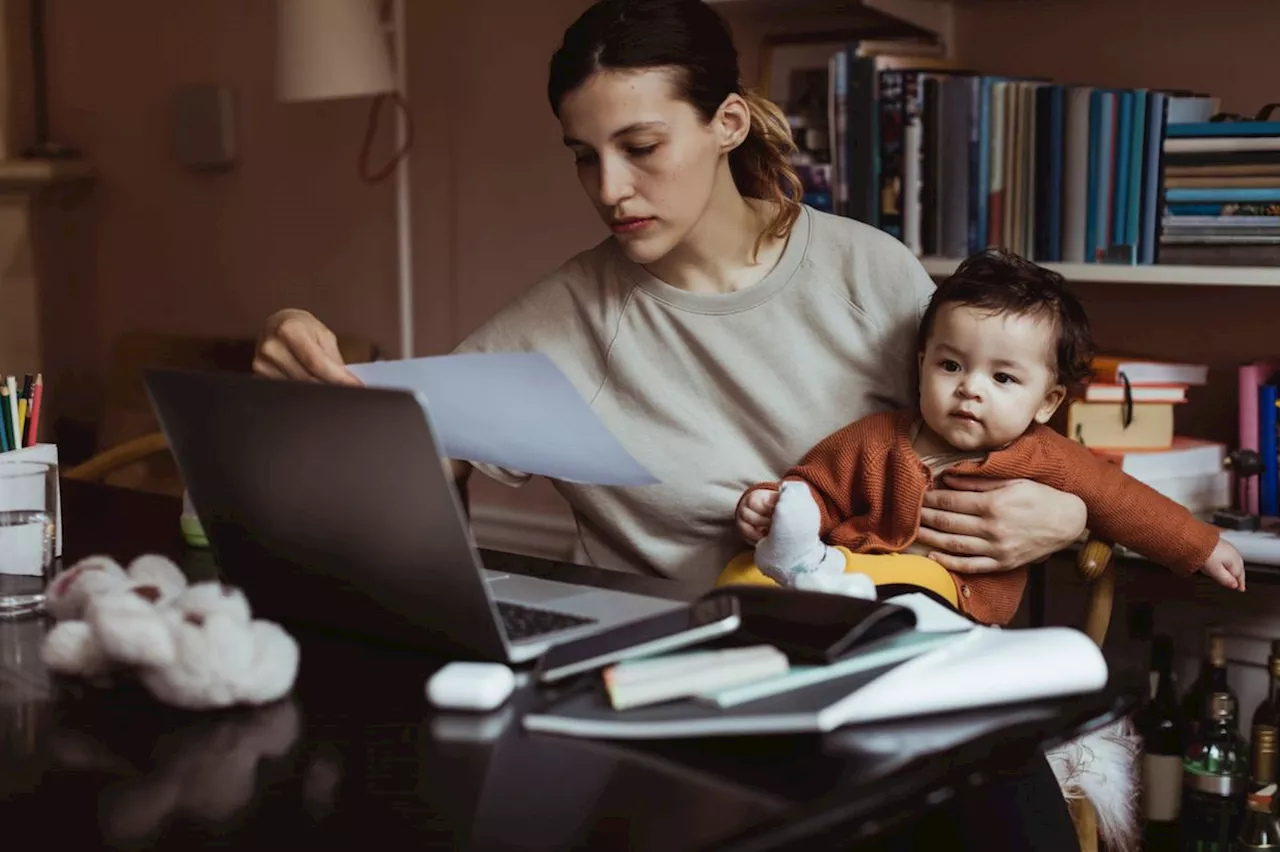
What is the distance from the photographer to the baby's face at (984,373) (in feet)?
5.63

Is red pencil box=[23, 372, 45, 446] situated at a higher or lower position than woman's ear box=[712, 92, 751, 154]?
lower

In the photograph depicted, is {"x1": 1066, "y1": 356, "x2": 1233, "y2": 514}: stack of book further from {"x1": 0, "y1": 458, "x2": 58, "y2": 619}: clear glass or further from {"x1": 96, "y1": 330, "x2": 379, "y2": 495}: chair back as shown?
{"x1": 96, "y1": 330, "x2": 379, "y2": 495}: chair back

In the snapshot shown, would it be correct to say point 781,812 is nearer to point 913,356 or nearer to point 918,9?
point 913,356

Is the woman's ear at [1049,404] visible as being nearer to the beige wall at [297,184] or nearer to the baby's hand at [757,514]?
the baby's hand at [757,514]

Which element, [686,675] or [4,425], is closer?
[686,675]

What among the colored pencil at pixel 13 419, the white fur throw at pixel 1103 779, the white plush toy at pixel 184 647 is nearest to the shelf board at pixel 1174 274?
the white fur throw at pixel 1103 779

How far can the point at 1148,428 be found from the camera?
2.25m

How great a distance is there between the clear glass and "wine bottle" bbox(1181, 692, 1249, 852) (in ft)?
5.60

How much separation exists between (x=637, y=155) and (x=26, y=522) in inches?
30.0

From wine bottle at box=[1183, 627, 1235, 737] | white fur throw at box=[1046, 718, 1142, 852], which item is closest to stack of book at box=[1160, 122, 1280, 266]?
wine bottle at box=[1183, 627, 1235, 737]

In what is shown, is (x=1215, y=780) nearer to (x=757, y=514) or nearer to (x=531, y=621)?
(x=757, y=514)

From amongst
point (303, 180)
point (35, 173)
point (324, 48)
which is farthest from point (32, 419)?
point (35, 173)

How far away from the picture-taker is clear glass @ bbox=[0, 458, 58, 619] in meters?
1.30

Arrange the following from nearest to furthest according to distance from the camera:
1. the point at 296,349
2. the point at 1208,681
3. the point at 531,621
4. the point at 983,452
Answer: the point at 531,621
the point at 296,349
the point at 983,452
the point at 1208,681
